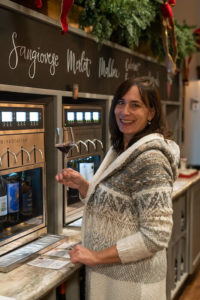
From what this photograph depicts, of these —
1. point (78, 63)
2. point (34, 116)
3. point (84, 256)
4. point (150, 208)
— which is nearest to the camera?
point (150, 208)

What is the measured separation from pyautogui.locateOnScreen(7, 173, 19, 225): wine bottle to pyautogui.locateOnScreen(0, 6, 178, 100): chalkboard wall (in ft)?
1.82

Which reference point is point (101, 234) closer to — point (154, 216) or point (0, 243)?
point (154, 216)

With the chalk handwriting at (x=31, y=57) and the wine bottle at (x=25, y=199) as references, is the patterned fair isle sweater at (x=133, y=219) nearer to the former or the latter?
the wine bottle at (x=25, y=199)

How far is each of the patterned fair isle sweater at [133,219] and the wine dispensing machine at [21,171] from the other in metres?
0.53

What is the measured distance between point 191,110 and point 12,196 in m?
4.99

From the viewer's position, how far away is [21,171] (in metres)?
2.27

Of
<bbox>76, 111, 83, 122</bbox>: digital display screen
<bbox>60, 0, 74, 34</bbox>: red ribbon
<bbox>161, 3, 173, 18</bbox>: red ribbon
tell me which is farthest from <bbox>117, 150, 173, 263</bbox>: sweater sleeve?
<bbox>161, 3, 173, 18</bbox>: red ribbon

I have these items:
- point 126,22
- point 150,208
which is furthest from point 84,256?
point 126,22

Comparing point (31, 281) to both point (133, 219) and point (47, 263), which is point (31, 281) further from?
point (133, 219)

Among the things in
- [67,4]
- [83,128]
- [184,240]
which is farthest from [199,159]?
[67,4]

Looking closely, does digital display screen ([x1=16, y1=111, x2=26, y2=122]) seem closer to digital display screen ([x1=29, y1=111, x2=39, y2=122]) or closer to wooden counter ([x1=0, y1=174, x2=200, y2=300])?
digital display screen ([x1=29, y1=111, x2=39, y2=122])

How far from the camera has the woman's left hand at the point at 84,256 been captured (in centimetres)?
173

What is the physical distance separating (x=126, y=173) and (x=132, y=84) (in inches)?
16.4

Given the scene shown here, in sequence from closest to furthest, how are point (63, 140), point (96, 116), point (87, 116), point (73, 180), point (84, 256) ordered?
point (84, 256), point (63, 140), point (73, 180), point (87, 116), point (96, 116)
